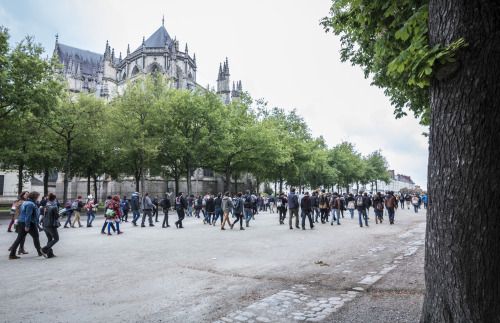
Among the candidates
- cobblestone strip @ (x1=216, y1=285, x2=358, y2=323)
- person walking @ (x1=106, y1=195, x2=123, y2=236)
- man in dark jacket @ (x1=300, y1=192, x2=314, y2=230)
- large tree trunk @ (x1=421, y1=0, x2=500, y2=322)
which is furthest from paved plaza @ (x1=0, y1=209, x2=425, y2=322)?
man in dark jacket @ (x1=300, y1=192, x2=314, y2=230)

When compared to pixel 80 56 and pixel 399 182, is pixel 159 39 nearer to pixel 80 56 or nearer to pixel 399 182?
pixel 80 56

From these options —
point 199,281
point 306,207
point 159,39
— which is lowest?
point 199,281

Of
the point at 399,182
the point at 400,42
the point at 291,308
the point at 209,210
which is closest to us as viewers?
the point at 291,308

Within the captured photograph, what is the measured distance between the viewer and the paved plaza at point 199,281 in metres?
4.23

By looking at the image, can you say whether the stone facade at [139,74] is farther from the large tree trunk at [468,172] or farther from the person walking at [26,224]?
the large tree trunk at [468,172]

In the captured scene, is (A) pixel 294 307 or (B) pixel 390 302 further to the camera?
(B) pixel 390 302

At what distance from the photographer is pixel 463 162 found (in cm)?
275

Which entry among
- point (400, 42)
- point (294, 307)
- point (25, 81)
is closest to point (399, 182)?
point (25, 81)

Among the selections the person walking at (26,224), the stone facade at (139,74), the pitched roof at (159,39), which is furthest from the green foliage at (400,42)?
the pitched roof at (159,39)

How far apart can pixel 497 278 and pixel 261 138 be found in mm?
31013

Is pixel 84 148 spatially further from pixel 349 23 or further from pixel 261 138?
pixel 349 23

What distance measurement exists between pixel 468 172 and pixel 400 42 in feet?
11.6

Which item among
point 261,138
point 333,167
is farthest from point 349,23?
point 333,167

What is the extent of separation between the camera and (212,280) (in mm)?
5828
